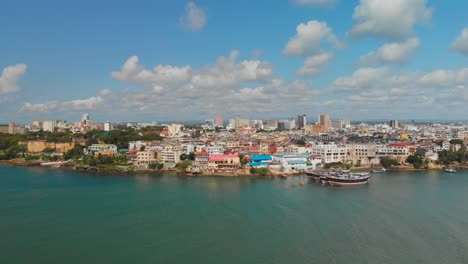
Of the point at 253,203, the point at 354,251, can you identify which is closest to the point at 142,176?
the point at 253,203

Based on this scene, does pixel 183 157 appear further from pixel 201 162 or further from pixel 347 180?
pixel 347 180

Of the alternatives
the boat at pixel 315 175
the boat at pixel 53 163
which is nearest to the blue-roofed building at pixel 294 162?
the boat at pixel 315 175

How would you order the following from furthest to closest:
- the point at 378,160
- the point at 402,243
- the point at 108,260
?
the point at 378,160 → the point at 402,243 → the point at 108,260

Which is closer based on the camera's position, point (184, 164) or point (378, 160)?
point (184, 164)

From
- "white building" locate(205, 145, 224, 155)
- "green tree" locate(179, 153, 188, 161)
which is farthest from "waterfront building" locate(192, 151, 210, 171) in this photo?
"white building" locate(205, 145, 224, 155)

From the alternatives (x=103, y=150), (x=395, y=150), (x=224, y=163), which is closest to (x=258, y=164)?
(x=224, y=163)

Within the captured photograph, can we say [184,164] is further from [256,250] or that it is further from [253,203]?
[256,250]

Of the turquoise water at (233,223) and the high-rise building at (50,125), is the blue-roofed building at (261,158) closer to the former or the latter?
the turquoise water at (233,223)

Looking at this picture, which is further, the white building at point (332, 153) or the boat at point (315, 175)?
the white building at point (332, 153)
